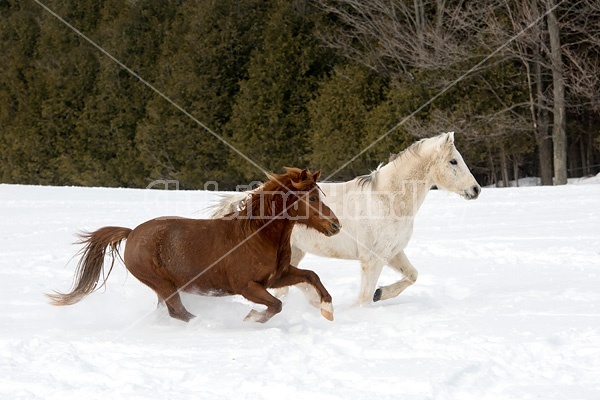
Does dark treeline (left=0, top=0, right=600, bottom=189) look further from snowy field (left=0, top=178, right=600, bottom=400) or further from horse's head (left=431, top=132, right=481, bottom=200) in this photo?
horse's head (left=431, top=132, right=481, bottom=200)

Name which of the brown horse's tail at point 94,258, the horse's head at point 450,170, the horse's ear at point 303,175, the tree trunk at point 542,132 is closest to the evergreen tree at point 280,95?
the tree trunk at point 542,132

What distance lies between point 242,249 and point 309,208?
642 millimetres

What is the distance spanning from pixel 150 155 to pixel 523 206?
15.7 m

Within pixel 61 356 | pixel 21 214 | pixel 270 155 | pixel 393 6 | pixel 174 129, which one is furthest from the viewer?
pixel 174 129

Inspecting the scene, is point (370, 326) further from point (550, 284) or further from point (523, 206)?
point (523, 206)

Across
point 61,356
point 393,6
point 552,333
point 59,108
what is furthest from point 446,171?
point 59,108

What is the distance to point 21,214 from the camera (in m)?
15.7

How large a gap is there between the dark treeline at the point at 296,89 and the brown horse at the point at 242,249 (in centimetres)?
1226

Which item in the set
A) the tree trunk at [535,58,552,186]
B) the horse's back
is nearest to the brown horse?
the horse's back

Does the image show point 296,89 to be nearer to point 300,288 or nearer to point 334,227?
point 300,288

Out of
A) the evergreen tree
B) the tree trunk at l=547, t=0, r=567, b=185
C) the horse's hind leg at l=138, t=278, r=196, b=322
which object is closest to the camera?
the horse's hind leg at l=138, t=278, r=196, b=322

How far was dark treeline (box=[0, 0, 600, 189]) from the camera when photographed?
64.3ft

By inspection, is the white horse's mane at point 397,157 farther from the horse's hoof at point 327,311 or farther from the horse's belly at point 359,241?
the horse's hoof at point 327,311

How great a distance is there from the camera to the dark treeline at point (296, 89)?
1961 cm
